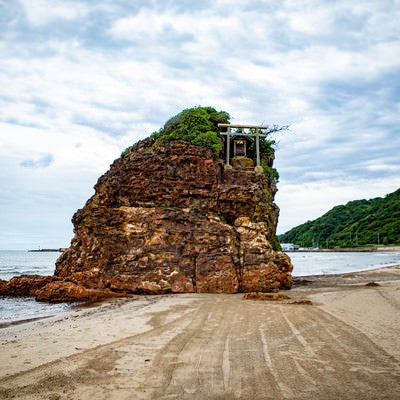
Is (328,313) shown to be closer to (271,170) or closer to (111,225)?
(111,225)

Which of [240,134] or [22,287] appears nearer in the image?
[22,287]

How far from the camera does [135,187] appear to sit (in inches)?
810

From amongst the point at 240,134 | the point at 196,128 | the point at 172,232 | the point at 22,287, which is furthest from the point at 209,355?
the point at 240,134

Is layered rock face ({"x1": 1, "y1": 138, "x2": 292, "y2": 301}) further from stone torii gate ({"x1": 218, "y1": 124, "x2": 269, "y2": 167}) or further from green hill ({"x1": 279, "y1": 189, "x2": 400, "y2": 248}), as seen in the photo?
green hill ({"x1": 279, "y1": 189, "x2": 400, "y2": 248})

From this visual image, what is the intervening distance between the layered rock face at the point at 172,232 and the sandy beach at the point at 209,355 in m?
5.59

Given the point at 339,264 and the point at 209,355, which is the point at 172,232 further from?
the point at 339,264

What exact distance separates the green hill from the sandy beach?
10940 centimetres

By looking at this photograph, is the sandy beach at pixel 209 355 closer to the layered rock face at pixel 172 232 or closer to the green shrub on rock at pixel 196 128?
the layered rock face at pixel 172 232

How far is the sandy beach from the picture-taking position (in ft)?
16.8

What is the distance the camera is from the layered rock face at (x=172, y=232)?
1772 cm

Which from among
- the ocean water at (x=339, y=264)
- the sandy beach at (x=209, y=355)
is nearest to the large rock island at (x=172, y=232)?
the sandy beach at (x=209, y=355)

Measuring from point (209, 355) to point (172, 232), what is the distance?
11925 millimetres

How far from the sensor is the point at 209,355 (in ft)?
22.2

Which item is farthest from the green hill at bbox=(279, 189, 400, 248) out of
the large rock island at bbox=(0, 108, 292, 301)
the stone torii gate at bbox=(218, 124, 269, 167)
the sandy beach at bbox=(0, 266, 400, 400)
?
the sandy beach at bbox=(0, 266, 400, 400)
